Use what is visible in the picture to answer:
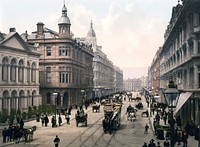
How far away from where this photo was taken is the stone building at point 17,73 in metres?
51.2

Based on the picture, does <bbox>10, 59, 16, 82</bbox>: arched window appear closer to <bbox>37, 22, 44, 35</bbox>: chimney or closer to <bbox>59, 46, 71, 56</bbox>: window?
<bbox>59, 46, 71, 56</bbox>: window

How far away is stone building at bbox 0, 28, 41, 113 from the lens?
168 feet

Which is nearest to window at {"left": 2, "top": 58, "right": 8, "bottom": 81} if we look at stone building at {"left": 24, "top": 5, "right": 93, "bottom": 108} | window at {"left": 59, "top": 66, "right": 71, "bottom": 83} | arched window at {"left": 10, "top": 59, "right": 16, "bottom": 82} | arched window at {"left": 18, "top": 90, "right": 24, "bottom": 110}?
arched window at {"left": 10, "top": 59, "right": 16, "bottom": 82}

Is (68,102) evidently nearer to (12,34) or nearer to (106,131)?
(12,34)

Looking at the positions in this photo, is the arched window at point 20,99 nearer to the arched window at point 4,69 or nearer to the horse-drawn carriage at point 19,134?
the arched window at point 4,69

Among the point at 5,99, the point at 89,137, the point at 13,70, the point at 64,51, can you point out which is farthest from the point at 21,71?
the point at 89,137

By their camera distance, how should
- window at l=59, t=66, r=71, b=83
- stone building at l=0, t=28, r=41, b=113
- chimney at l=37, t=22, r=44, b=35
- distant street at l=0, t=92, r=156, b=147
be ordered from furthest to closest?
chimney at l=37, t=22, r=44, b=35 → window at l=59, t=66, r=71, b=83 → stone building at l=0, t=28, r=41, b=113 → distant street at l=0, t=92, r=156, b=147

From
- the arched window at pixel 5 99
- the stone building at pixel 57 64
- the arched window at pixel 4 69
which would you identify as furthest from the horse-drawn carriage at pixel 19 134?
the stone building at pixel 57 64

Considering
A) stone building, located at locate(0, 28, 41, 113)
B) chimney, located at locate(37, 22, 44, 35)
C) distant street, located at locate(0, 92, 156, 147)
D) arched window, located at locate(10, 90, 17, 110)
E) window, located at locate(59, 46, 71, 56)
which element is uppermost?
chimney, located at locate(37, 22, 44, 35)

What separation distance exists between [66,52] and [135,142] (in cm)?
4705

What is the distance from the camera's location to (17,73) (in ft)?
181

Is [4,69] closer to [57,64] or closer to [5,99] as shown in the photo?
[5,99]

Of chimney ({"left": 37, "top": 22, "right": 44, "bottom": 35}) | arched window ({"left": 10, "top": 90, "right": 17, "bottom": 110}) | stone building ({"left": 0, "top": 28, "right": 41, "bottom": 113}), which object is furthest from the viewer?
chimney ({"left": 37, "top": 22, "right": 44, "bottom": 35})

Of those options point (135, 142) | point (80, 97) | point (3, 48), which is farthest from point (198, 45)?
point (80, 97)
